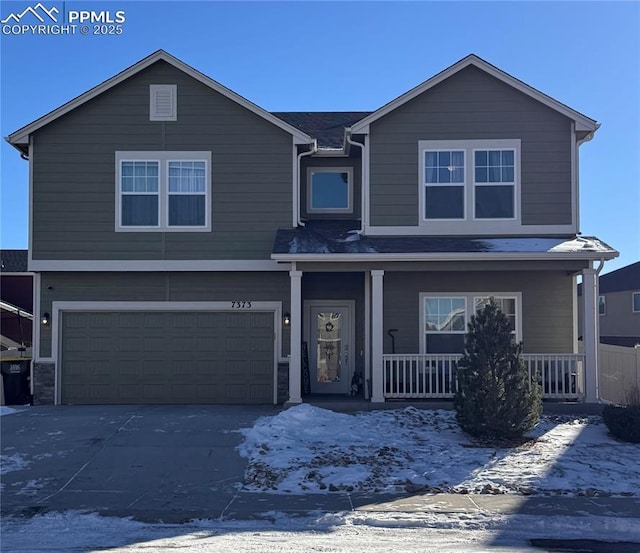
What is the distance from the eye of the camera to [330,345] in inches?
586

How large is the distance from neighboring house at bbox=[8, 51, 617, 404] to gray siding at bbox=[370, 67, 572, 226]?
3 cm

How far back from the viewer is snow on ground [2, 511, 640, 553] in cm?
602

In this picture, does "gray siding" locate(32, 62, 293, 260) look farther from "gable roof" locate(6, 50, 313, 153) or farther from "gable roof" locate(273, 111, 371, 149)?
"gable roof" locate(273, 111, 371, 149)

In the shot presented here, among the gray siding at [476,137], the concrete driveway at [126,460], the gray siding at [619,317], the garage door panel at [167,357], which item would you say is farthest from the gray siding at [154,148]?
the gray siding at [619,317]

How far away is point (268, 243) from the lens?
544 inches

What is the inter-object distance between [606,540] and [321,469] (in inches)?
141

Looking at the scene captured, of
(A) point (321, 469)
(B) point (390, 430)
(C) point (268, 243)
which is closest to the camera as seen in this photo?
(A) point (321, 469)

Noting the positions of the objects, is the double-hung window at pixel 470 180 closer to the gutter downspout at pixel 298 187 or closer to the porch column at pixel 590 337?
the porch column at pixel 590 337

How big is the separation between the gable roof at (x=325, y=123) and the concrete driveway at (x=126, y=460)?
6.40 meters

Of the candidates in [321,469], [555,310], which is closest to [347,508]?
[321,469]

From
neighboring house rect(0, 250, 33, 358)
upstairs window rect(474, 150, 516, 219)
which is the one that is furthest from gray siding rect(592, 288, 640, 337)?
neighboring house rect(0, 250, 33, 358)

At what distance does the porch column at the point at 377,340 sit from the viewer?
12.5m

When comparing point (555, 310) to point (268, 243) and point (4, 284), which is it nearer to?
point (268, 243)

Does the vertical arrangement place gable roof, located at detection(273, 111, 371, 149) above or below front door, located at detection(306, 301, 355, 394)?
above
